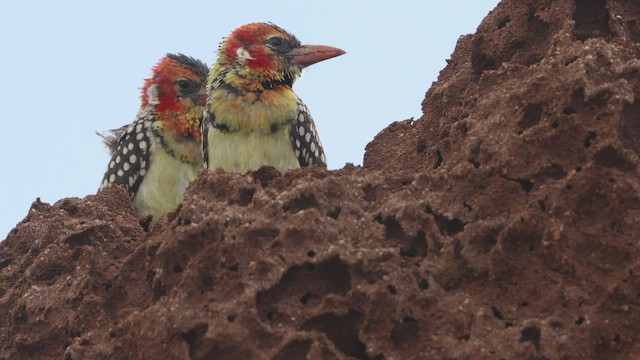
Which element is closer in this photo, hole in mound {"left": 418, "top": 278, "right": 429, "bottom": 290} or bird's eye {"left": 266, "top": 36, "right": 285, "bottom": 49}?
hole in mound {"left": 418, "top": 278, "right": 429, "bottom": 290}

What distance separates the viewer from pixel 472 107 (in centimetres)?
494

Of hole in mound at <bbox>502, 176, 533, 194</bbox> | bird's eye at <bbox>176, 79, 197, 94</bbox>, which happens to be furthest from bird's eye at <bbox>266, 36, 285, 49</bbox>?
hole in mound at <bbox>502, 176, 533, 194</bbox>

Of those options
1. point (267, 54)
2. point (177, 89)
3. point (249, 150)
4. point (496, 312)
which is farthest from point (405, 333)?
point (177, 89)

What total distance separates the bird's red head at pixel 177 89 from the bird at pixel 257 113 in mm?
666

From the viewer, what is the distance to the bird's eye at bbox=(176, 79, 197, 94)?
8414 millimetres

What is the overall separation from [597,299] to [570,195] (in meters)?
0.39

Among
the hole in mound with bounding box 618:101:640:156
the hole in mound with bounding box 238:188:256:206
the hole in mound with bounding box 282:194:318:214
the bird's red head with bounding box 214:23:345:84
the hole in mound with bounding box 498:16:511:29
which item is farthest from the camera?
the bird's red head with bounding box 214:23:345:84

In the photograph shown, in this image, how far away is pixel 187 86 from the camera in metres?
8.45

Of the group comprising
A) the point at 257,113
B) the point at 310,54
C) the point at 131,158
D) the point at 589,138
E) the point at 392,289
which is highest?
the point at 310,54

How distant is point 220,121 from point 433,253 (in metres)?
3.21

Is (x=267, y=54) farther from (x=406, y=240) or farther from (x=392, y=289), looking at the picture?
(x=392, y=289)

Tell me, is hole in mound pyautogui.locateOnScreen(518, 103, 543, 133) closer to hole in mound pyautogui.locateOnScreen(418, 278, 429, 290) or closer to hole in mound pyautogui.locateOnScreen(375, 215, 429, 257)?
hole in mound pyautogui.locateOnScreen(375, 215, 429, 257)

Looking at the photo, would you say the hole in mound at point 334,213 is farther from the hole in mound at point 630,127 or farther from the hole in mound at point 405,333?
the hole in mound at point 630,127

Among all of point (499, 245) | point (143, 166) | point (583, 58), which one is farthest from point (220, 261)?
point (143, 166)
